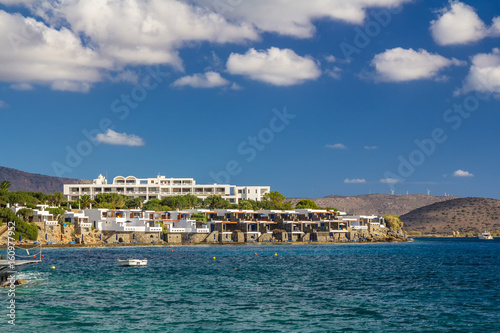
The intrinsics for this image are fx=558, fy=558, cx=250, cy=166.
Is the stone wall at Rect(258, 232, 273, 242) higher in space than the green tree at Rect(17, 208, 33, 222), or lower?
lower

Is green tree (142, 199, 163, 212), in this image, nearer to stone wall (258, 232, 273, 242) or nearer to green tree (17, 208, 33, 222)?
stone wall (258, 232, 273, 242)

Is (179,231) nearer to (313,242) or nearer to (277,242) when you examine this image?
(277,242)

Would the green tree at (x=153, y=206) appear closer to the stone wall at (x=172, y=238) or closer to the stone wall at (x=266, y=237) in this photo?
the stone wall at (x=172, y=238)

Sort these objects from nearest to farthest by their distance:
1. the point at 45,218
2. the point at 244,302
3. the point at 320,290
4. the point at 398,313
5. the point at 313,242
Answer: the point at 398,313, the point at 244,302, the point at 320,290, the point at 45,218, the point at 313,242

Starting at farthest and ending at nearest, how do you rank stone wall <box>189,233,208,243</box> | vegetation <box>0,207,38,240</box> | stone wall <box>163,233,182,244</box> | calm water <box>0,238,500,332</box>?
stone wall <box>189,233,208,243</box> < stone wall <box>163,233,182,244</box> < vegetation <box>0,207,38,240</box> < calm water <box>0,238,500,332</box>

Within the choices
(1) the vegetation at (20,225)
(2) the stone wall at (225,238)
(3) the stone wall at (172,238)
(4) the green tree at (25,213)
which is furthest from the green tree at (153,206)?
(1) the vegetation at (20,225)

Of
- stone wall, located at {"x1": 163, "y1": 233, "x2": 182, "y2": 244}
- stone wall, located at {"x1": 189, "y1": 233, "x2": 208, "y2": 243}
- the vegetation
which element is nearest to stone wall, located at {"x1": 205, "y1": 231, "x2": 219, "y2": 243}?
stone wall, located at {"x1": 189, "y1": 233, "x2": 208, "y2": 243}

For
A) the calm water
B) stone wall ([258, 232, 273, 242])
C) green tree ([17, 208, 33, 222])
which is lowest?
the calm water

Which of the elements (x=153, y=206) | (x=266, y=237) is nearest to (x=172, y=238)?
(x=266, y=237)

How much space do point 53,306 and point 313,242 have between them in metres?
138

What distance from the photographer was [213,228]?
521 ft

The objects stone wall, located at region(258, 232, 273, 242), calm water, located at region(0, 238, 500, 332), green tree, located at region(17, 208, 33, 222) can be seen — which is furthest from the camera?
stone wall, located at region(258, 232, 273, 242)

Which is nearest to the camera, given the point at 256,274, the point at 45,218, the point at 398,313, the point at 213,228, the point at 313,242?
the point at 398,313

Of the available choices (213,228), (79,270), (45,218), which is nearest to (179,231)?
(213,228)
